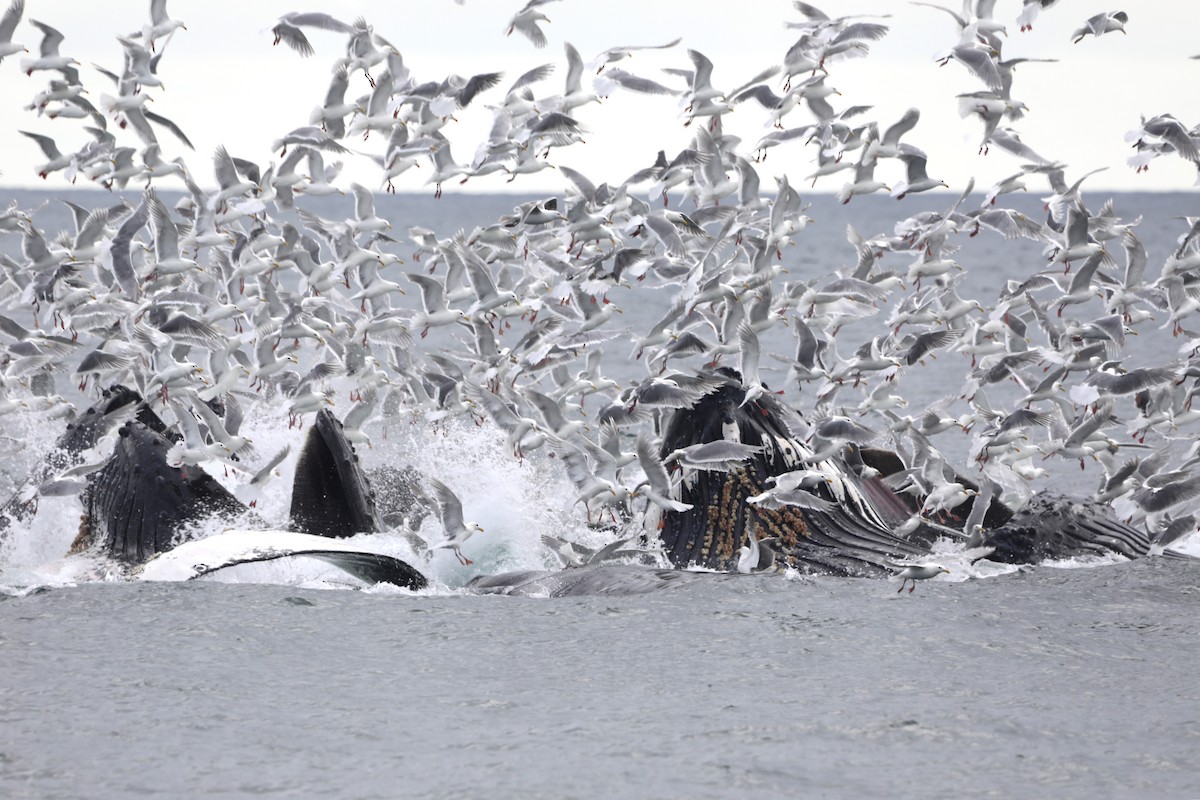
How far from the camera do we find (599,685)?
10.6 m

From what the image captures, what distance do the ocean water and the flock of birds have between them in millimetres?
1441

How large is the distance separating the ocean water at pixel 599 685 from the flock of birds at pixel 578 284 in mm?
1441

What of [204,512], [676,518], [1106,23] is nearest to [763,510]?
[676,518]

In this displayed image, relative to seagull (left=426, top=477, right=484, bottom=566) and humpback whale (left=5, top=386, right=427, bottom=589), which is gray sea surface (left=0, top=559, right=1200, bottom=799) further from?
seagull (left=426, top=477, right=484, bottom=566)

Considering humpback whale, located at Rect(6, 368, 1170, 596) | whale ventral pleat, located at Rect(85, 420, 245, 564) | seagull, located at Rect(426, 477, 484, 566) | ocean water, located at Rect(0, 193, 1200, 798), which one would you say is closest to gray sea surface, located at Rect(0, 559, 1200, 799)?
ocean water, located at Rect(0, 193, 1200, 798)

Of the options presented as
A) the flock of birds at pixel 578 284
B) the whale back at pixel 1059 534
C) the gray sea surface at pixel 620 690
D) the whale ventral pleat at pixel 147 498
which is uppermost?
the flock of birds at pixel 578 284

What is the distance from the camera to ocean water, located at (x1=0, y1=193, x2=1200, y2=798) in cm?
880

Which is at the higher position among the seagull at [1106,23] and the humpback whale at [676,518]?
the seagull at [1106,23]

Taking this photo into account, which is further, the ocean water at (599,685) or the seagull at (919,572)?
the seagull at (919,572)

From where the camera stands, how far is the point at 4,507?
15.3 meters

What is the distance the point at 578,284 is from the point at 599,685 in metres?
6.43

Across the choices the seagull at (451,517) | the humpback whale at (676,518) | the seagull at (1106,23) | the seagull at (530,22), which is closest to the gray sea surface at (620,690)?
the humpback whale at (676,518)

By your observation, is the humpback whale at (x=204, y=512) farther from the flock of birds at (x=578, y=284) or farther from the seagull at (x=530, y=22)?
the seagull at (x=530, y=22)

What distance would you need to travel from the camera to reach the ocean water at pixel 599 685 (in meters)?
8.80
